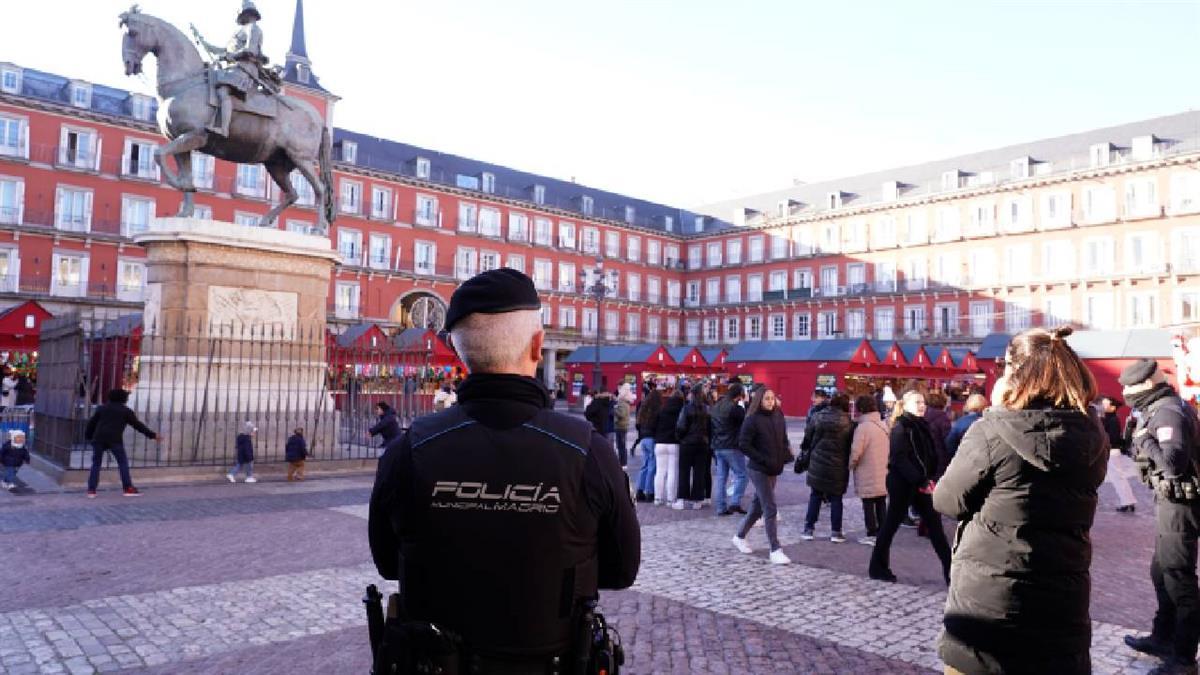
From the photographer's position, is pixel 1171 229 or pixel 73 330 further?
pixel 1171 229

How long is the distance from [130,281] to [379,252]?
1282 cm

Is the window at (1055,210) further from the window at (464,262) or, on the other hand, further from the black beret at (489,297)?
the black beret at (489,297)

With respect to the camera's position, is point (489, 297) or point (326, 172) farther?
point (326, 172)

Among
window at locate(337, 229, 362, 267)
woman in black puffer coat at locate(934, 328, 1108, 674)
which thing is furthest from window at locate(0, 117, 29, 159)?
woman in black puffer coat at locate(934, 328, 1108, 674)

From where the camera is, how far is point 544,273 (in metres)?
53.3

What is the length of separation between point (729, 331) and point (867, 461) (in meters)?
51.5

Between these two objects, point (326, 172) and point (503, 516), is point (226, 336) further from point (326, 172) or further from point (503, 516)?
point (503, 516)

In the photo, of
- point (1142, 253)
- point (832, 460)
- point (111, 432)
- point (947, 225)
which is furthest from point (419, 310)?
point (832, 460)

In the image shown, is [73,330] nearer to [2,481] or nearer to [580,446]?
[2,481]

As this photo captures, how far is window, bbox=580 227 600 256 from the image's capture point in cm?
5541

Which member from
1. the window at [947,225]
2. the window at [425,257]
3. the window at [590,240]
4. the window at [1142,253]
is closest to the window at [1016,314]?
the window at [947,225]

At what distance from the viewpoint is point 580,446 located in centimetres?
190

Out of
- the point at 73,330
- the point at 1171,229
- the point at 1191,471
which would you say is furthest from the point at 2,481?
the point at 1171,229

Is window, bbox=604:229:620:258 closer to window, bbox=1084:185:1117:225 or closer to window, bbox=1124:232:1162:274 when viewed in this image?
window, bbox=1084:185:1117:225
